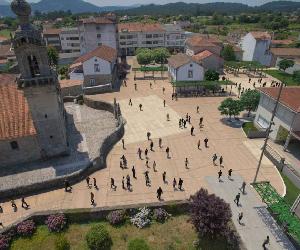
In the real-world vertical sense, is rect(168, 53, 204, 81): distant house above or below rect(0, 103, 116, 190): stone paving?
above

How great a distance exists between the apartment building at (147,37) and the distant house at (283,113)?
213ft

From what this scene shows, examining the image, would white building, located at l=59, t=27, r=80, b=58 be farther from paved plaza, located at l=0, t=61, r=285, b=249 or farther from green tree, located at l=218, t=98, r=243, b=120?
green tree, located at l=218, t=98, r=243, b=120

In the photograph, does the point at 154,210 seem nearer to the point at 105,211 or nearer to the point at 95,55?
the point at 105,211

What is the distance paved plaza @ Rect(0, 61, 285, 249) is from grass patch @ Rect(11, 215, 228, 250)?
2.55 meters

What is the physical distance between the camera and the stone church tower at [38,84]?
25.4 m

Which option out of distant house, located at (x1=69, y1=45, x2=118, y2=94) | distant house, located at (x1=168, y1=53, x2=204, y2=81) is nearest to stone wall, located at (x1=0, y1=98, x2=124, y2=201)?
distant house, located at (x1=69, y1=45, x2=118, y2=94)

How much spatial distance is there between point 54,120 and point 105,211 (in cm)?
1213

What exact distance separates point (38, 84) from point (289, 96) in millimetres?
29078

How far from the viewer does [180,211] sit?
22.8 meters

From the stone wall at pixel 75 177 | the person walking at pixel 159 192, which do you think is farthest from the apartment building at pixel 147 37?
the person walking at pixel 159 192

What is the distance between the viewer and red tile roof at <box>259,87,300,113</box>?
31375 mm

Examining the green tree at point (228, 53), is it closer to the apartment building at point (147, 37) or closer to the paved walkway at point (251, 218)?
the apartment building at point (147, 37)

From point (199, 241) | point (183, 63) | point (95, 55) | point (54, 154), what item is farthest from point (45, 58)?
point (183, 63)

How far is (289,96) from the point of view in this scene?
3350 centimetres
